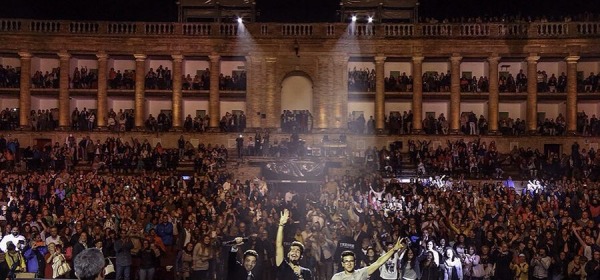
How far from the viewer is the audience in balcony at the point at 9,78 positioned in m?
45.2

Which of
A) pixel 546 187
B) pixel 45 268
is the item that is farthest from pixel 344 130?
pixel 45 268

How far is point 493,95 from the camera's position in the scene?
45188 mm

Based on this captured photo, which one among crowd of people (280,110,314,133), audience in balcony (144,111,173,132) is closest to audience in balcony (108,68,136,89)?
audience in balcony (144,111,173,132)

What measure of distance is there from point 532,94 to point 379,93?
29.9 ft

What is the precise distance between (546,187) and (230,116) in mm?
19485

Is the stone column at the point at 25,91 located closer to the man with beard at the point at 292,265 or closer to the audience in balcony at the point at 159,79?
the audience in balcony at the point at 159,79

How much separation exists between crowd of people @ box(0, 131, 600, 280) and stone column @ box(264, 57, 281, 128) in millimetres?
9416

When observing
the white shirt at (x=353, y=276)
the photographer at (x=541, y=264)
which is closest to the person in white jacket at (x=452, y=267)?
the photographer at (x=541, y=264)

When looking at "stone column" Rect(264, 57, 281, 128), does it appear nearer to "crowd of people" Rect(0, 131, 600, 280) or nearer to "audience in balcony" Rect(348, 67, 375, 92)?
"audience in balcony" Rect(348, 67, 375, 92)

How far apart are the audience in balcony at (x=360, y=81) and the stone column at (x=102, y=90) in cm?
1482

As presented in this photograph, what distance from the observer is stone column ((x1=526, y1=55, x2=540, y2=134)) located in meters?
44.7

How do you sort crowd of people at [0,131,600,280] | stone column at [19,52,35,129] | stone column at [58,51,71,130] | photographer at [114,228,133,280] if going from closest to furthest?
crowd of people at [0,131,600,280] → photographer at [114,228,133,280] → stone column at [19,52,35,129] → stone column at [58,51,71,130]

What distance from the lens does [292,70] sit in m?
45.6

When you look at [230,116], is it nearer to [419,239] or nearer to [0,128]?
[0,128]
